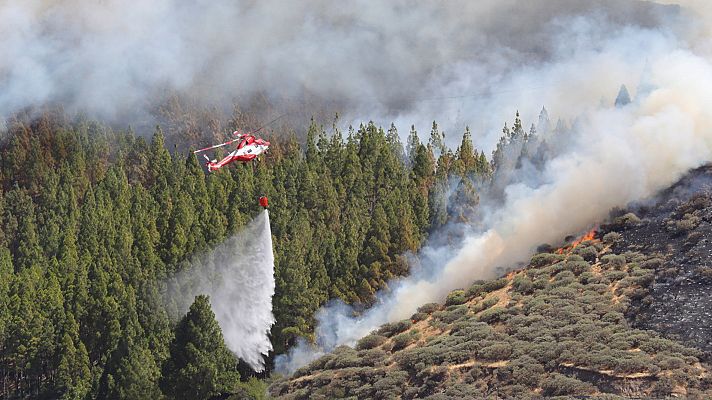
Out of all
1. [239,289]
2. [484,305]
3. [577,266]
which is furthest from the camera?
[239,289]

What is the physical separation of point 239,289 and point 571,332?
33.9 m

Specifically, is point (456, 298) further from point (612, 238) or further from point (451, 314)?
point (612, 238)

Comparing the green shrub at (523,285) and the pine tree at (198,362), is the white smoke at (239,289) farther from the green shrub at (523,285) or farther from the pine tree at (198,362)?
the green shrub at (523,285)

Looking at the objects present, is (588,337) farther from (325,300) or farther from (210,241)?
(210,241)

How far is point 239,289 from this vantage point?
111312 mm

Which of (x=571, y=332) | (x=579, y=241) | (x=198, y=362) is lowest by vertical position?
(x=571, y=332)

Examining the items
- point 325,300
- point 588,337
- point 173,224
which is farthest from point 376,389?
point 173,224

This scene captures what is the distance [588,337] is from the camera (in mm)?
87750

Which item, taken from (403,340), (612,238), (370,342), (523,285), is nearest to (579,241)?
(612,238)

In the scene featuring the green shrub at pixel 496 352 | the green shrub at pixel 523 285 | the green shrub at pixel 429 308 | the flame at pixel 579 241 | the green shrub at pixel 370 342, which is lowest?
the green shrub at pixel 496 352

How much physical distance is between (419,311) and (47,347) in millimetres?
32553

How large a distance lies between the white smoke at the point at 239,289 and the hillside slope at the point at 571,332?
8.99m

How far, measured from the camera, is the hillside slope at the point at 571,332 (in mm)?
82812

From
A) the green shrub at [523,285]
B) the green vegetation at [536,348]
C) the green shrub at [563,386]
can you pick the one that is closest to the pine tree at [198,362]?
the green vegetation at [536,348]
